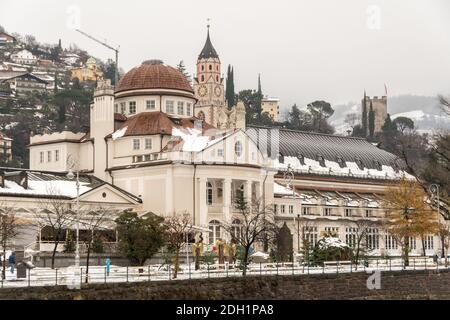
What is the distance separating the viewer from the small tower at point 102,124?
325 feet

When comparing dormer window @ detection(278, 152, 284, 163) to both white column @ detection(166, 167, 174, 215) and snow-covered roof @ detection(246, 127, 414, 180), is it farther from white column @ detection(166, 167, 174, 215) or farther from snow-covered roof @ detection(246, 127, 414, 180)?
white column @ detection(166, 167, 174, 215)

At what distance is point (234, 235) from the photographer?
87250mm

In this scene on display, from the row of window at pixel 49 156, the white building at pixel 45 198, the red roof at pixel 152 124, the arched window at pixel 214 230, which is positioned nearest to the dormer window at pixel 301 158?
the red roof at pixel 152 124

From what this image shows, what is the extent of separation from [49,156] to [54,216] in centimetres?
2424

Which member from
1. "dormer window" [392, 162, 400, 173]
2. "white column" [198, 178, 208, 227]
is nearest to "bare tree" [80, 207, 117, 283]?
"white column" [198, 178, 208, 227]

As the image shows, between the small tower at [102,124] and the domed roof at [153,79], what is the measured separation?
3.75 m

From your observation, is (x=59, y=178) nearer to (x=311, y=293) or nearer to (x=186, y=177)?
(x=186, y=177)

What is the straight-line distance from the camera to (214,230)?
306ft

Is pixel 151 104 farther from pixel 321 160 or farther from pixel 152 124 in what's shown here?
pixel 321 160

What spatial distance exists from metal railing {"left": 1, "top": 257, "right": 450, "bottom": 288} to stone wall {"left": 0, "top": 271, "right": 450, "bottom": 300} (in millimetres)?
642

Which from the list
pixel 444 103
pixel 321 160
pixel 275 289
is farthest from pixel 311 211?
pixel 275 289

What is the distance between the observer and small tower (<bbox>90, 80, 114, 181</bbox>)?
99.1 metres
